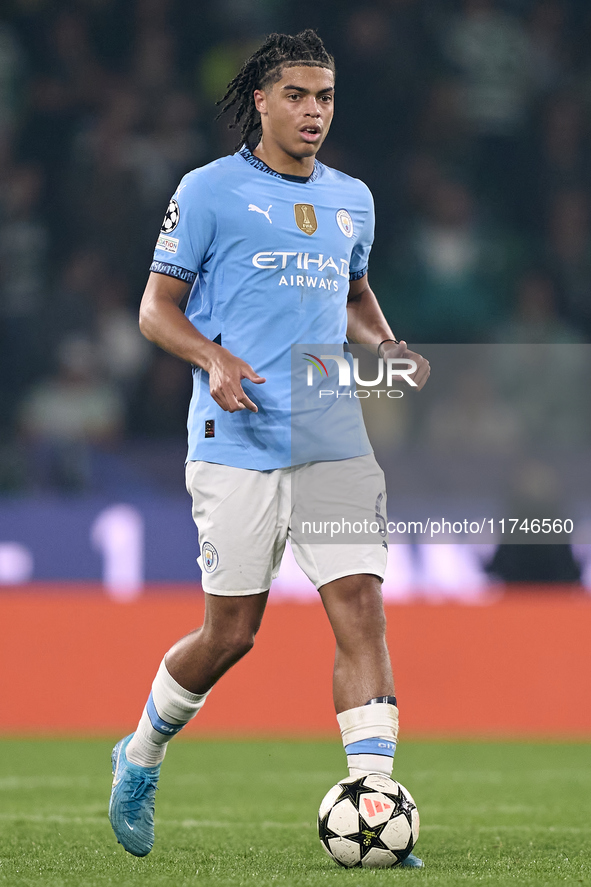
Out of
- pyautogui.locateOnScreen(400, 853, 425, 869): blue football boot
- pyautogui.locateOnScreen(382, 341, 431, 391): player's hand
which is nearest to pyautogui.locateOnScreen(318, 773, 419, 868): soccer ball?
pyautogui.locateOnScreen(400, 853, 425, 869): blue football boot

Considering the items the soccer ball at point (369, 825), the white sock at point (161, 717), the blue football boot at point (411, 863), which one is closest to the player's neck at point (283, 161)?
the white sock at point (161, 717)

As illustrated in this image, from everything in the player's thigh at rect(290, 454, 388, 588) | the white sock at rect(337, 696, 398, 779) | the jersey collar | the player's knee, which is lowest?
the white sock at rect(337, 696, 398, 779)

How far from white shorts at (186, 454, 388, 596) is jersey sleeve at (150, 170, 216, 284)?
538mm

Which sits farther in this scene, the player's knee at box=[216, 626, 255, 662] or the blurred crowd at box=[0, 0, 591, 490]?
the blurred crowd at box=[0, 0, 591, 490]

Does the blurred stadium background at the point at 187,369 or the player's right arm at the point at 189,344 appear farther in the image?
the blurred stadium background at the point at 187,369

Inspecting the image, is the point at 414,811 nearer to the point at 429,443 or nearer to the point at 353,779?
the point at 353,779

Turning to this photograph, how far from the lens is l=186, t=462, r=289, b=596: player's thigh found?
11.5ft

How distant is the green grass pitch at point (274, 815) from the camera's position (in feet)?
10.6

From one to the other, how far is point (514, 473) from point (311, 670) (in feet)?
6.05

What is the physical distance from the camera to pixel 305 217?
366 centimetres

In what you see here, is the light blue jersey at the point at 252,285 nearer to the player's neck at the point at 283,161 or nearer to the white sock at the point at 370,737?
the player's neck at the point at 283,161

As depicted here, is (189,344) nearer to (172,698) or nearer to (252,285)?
(252,285)

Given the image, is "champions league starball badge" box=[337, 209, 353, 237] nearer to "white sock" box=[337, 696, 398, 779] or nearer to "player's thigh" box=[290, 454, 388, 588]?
"player's thigh" box=[290, 454, 388, 588]

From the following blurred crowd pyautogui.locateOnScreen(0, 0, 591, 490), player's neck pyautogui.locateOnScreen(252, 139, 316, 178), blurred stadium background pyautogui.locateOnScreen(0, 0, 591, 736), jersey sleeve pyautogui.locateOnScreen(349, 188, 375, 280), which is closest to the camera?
player's neck pyautogui.locateOnScreen(252, 139, 316, 178)
